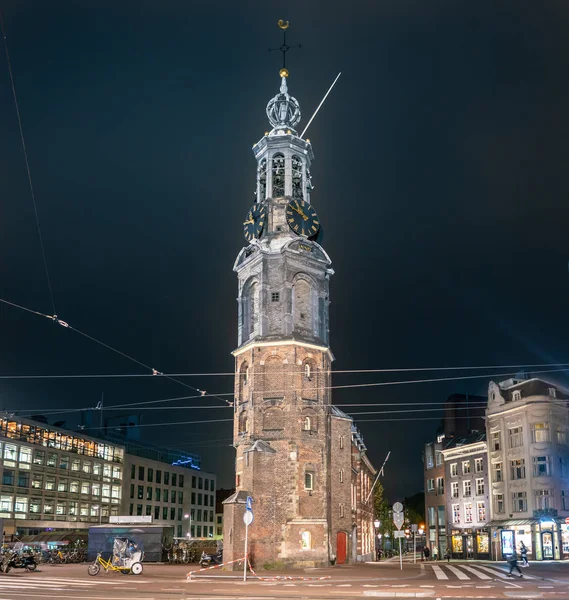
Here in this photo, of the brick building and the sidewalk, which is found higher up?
the brick building

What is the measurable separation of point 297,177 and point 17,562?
3504 centimetres

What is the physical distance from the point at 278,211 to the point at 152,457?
74.0 meters

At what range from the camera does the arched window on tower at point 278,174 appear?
58562 millimetres

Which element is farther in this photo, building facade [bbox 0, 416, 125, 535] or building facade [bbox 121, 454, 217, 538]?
building facade [bbox 121, 454, 217, 538]

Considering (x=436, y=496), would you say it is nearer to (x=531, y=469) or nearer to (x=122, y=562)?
(x=531, y=469)

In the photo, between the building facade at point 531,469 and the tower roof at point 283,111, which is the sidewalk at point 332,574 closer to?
the building facade at point 531,469

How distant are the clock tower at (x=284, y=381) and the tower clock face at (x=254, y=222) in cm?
9

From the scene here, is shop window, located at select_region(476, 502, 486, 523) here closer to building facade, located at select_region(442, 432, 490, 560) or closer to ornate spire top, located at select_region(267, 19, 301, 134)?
building facade, located at select_region(442, 432, 490, 560)

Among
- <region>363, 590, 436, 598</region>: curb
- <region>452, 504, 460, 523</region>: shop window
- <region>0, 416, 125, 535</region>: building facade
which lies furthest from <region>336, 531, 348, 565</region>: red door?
<region>0, 416, 125, 535</region>: building facade

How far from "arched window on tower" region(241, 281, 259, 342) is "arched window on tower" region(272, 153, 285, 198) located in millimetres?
8157

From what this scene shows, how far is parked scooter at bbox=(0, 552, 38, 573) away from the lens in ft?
127

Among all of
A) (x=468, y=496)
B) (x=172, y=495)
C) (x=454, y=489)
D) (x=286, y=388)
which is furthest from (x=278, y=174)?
(x=172, y=495)

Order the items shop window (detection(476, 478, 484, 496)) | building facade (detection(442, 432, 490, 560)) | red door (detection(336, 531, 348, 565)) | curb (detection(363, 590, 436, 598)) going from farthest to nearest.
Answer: shop window (detection(476, 478, 484, 496)), building facade (detection(442, 432, 490, 560)), red door (detection(336, 531, 348, 565)), curb (detection(363, 590, 436, 598))

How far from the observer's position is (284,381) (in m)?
51.4
